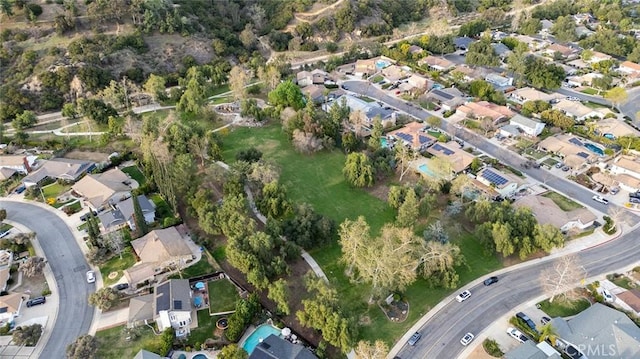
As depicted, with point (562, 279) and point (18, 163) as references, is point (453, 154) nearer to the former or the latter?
point (562, 279)

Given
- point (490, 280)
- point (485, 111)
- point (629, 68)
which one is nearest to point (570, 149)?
point (485, 111)

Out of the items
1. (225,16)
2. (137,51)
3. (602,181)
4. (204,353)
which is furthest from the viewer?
(225,16)

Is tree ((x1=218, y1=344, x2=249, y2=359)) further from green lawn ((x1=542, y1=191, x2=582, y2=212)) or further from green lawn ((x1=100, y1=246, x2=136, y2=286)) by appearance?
green lawn ((x1=542, y1=191, x2=582, y2=212))

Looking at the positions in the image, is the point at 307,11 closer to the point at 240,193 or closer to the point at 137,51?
the point at 137,51

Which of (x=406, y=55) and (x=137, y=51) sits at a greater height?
(x=137, y=51)

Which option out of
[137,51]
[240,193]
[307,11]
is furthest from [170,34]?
[240,193]

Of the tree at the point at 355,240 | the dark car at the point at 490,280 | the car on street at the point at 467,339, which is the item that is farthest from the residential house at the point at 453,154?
the car on street at the point at 467,339

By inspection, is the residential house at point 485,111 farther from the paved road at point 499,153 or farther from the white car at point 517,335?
the white car at point 517,335
